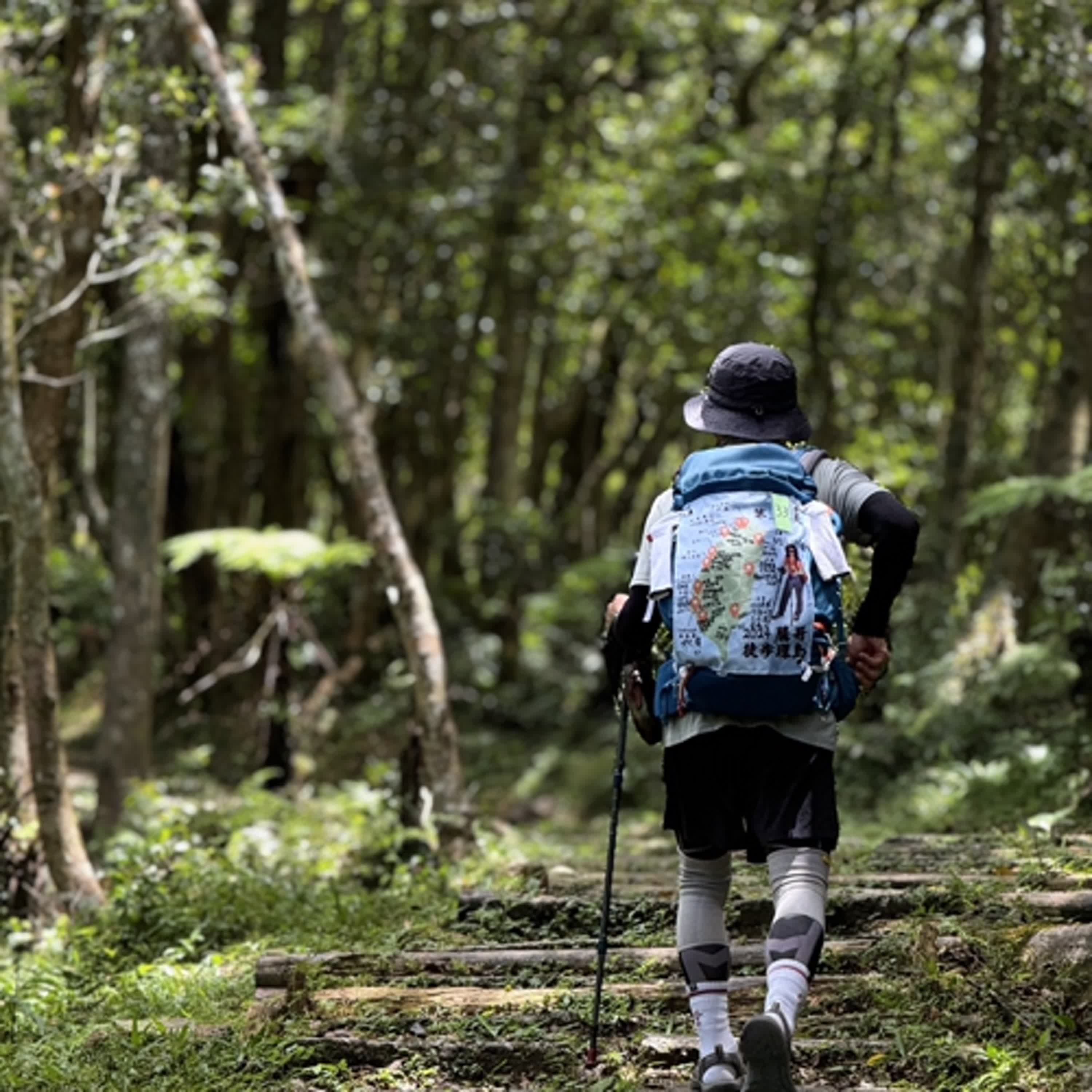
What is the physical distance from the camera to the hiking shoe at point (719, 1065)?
4.59 meters

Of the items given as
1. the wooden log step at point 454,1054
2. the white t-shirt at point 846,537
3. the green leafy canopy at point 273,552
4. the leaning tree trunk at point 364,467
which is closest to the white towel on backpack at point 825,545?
the white t-shirt at point 846,537

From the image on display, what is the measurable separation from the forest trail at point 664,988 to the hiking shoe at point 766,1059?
39cm

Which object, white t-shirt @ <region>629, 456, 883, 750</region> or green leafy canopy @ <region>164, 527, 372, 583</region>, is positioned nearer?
white t-shirt @ <region>629, 456, 883, 750</region>

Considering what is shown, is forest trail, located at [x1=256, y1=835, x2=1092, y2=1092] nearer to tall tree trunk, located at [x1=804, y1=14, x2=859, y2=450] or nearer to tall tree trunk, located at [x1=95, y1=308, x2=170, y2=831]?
tall tree trunk, located at [x1=95, y1=308, x2=170, y2=831]

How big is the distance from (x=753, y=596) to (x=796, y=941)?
0.99 metres

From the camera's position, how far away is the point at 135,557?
13828 millimetres

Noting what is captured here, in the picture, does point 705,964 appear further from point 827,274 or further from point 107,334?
point 827,274

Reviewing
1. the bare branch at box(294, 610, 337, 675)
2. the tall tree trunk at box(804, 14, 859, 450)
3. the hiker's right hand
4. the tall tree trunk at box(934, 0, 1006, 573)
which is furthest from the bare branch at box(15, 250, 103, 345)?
the tall tree trunk at box(804, 14, 859, 450)

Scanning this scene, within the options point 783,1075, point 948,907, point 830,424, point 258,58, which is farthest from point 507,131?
point 783,1075

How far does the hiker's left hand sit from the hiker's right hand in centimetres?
73

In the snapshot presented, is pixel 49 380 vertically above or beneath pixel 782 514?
above

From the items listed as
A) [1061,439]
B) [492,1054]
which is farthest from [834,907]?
[1061,439]

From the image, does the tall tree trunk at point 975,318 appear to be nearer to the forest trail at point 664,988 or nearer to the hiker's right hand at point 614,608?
the forest trail at point 664,988

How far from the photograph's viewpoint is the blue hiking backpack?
15.5ft
